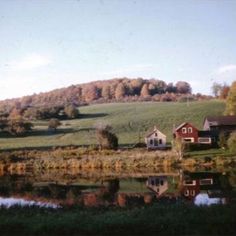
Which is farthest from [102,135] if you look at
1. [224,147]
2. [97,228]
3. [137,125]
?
[97,228]

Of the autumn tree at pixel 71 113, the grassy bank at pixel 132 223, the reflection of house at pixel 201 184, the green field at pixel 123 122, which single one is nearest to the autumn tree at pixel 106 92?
the green field at pixel 123 122

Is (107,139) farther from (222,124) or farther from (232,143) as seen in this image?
(222,124)

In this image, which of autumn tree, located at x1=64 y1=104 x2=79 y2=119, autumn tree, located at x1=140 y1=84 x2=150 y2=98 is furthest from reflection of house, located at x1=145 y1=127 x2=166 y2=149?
autumn tree, located at x1=140 y1=84 x2=150 y2=98

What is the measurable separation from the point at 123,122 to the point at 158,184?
173ft

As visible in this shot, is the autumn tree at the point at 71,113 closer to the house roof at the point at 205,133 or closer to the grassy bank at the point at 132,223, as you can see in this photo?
the house roof at the point at 205,133

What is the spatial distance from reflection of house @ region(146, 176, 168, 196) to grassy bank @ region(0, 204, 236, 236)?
14337 mm

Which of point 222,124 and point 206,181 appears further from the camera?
point 222,124

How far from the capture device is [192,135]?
6862 cm

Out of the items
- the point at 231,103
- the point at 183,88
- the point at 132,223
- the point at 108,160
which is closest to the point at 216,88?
the point at 183,88

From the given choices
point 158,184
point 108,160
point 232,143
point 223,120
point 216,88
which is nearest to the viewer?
point 158,184

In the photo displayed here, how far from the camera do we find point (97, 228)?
Result: 695 inches

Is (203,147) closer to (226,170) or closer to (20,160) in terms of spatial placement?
(226,170)

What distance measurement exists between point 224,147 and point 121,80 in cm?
9856

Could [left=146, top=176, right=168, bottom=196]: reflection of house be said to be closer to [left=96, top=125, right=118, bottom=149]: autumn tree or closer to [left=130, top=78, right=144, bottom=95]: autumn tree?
[left=96, top=125, right=118, bottom=149]: autumn tree
